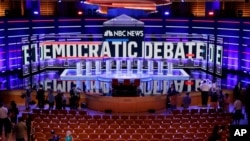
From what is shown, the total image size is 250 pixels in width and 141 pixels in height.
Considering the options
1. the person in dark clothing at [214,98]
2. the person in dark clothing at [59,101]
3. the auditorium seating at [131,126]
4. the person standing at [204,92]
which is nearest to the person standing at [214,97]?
the person in dark clothing at [214,98]

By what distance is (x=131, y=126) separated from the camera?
12.7 m

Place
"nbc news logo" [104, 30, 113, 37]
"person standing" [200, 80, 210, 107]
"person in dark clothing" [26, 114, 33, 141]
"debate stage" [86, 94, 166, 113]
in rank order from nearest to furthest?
"person in dark clothing" [26, 114, 33, 141], "person standing" [200, 80, 210, 107], "debate stage" [86, 94, 166, 113], "nbc news logo" [104, 30, 113, 37]

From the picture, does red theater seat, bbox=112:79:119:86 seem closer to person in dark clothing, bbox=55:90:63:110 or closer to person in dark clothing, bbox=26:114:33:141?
person in dark clothing, bbox=55:90:63:110

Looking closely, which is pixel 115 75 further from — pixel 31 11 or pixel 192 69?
pixel 31 11

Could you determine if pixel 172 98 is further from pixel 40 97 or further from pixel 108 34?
pixel 108 34

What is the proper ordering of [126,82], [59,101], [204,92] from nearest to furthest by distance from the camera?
[59,101]
[204,92]
[126,82]

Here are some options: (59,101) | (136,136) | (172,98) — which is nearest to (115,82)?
(172,98)

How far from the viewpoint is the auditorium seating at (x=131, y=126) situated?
470 inches

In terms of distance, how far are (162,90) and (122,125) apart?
26.6 feet

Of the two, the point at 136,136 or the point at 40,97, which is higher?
the point at 40,97

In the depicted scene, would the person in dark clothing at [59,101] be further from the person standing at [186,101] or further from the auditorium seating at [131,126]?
the person standing at [186,101]

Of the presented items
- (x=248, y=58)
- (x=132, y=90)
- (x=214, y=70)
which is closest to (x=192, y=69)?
(x=214, y=70)

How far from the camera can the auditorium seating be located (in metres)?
11.9

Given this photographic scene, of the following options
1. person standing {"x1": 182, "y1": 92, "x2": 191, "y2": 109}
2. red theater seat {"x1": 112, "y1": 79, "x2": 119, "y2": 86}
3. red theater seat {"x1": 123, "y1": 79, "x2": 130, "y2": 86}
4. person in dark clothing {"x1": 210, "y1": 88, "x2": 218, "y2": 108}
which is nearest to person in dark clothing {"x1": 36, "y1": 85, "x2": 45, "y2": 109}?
red theater seat {"x1": 112, "y1": 79, "x2": 119, "y2": 86}
